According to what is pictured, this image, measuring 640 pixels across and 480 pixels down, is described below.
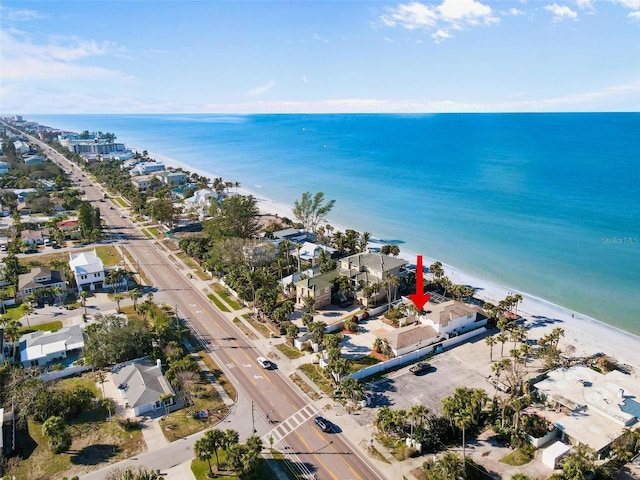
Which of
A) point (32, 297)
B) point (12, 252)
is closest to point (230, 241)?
point (32, 297)

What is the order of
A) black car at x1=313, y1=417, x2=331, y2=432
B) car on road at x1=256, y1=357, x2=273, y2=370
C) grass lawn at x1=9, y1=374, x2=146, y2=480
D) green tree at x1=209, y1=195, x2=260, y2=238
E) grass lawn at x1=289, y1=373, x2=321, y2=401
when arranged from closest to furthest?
grass lawn at x1=9, y1=374, x2=146, y2=480 < black car at x1=313, y1=417, x2=331, y2=432 < grass lawn at x1=289, y1=373, x2=321, y2=401 < car on road at x1=256, y1=357, x2=273, y2=370 < green tree at x1=209, y1=195, x2=260, y2=238

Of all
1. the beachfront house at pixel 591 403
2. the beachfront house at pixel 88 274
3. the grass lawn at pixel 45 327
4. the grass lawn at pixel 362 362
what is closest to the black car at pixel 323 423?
the grass lawn at pixel 362 362

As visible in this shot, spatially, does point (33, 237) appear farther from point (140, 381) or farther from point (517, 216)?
point (517, 216)

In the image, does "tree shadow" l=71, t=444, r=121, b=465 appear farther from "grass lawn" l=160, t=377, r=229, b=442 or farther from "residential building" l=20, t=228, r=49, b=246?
"residential building" l=20, t=228, r=49, b=246

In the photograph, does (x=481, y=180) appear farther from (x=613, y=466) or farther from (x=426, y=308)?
(x=613, y=466)

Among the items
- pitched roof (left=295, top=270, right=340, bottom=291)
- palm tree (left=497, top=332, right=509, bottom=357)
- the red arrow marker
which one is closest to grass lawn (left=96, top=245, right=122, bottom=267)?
pitched roof (left=295, top=270, right=340, bottom=291)

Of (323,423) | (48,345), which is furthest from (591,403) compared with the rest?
(48,345)

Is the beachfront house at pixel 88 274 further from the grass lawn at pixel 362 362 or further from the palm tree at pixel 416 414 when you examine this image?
the palm tree at pixel 416 414
